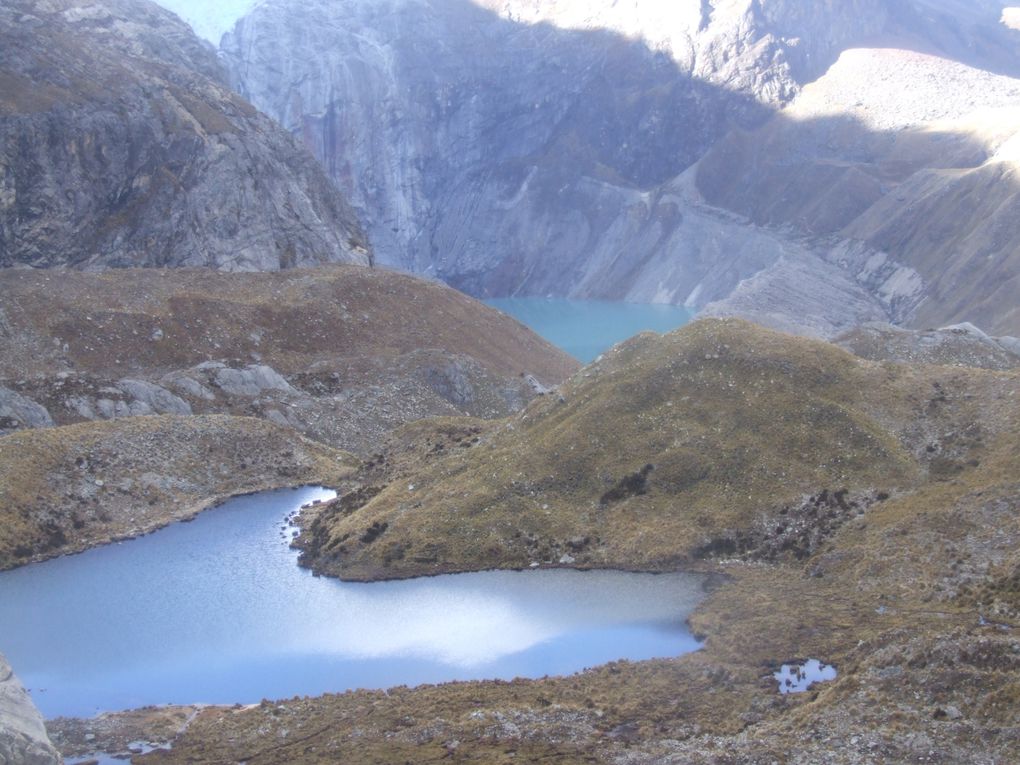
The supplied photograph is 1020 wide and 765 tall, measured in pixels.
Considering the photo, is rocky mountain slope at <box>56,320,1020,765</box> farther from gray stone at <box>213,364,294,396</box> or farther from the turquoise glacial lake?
the turquoise glacial lake

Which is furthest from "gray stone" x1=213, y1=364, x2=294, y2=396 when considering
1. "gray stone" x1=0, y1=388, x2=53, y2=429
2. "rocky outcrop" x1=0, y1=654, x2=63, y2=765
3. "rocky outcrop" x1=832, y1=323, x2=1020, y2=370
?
"rocky outcrop" x1=0, y1=654, x2=63, y2=765

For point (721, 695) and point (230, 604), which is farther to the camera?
point (230, 604)

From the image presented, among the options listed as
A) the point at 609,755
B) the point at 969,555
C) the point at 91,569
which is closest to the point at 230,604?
the point at 91,569

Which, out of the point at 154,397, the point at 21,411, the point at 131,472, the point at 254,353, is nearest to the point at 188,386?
the point at 154,397

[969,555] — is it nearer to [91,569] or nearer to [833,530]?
[833,530]

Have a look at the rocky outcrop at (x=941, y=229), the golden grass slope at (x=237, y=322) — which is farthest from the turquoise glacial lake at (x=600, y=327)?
the golden grass slope at (x=237, y=322)

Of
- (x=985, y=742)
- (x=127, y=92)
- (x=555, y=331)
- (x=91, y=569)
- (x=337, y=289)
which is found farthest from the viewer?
(x=555, y=331)
